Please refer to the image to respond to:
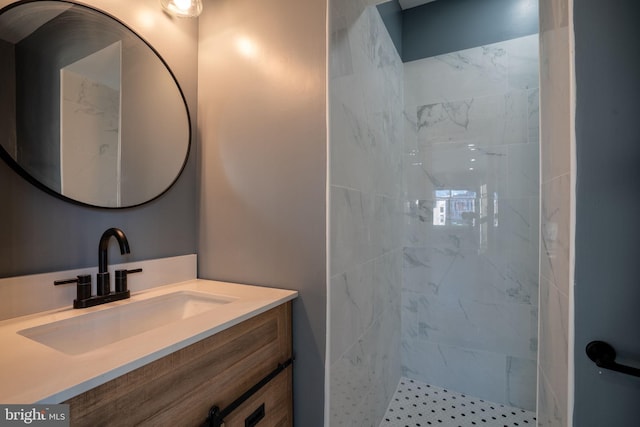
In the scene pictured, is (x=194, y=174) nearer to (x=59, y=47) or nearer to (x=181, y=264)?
(x=181, y=264)

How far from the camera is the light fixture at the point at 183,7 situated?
127 cm

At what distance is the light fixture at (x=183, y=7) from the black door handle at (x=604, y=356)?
6.18ft

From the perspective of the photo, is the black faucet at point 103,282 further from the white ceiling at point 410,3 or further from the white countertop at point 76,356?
the white ceiling at point 410,3

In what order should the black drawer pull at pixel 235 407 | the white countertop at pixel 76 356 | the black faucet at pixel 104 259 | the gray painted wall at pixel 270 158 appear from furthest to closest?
the gray painted wall at pixel 270 158 < the black faucet at pixel 104 259 < the black drawer pull at pixel 235 407 < the white countertop at pixel 76 356

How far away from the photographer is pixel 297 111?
47.4 inches

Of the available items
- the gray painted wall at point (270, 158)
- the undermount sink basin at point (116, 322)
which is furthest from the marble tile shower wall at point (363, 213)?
the undermount sink basin at point (116, 322)

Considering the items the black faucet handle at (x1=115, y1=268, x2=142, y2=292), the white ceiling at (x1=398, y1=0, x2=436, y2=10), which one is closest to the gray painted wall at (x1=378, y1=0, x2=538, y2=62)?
the white ceiling at (x1=398, y1=0, x2=436, y2=10)

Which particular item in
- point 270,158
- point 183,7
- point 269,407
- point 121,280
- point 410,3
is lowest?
point 269,407

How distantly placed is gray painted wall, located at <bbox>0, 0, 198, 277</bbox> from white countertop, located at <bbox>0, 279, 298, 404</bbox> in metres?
0.19

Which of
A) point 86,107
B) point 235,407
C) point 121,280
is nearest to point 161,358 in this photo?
point 235,407

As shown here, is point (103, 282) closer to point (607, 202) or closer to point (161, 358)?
point (161, 358)

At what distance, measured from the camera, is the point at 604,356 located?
72 cm

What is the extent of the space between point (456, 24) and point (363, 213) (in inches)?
65.5

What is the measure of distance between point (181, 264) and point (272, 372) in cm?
68
